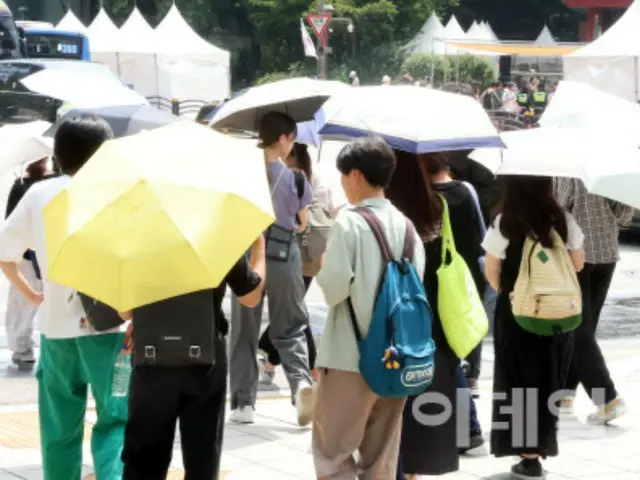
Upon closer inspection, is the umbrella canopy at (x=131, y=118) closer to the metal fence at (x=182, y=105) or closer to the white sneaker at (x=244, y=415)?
the white sneaker at (x=244, y=415)

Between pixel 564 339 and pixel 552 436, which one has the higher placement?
pixel 564 339

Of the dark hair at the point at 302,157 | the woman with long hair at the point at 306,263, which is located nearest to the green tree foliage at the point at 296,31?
the woman with long hair at the point at 306,263

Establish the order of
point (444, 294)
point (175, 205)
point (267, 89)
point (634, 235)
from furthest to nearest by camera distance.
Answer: point (634, 235) → point (267, 89) → point (444, 294) → point (175, 205)

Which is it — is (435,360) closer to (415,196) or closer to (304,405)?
(415,196)

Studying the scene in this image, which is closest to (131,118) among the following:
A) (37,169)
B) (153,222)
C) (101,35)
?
(37,169)

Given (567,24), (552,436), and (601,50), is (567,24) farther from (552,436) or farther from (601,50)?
(552,436)

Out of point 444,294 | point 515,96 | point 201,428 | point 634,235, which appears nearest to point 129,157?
point 201,428

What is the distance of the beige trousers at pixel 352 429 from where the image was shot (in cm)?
529

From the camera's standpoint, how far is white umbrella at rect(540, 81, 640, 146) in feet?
22.2

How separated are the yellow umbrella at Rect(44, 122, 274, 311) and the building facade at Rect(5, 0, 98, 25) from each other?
200 feet

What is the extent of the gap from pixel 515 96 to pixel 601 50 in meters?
15.0

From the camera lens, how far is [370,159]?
5371 mm

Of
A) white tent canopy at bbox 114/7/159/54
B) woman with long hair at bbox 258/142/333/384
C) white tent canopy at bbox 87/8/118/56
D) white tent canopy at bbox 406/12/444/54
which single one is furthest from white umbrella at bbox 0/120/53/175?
white tent canopy at bbox 406/12/444/54

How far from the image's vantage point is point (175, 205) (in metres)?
4.49
